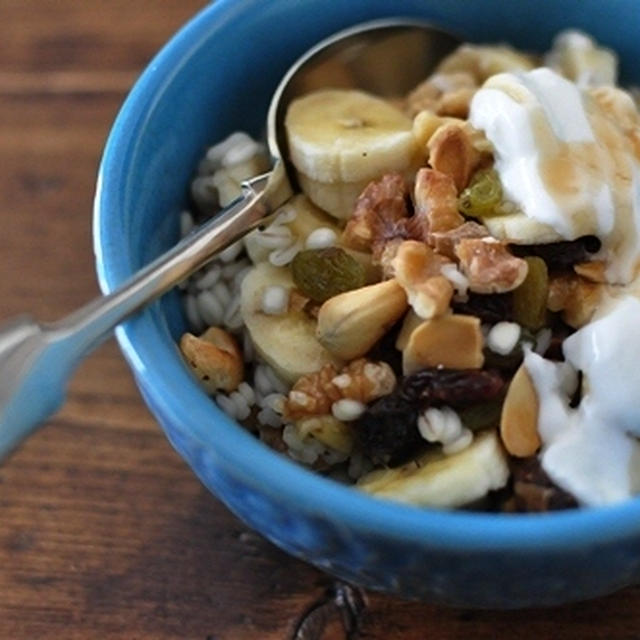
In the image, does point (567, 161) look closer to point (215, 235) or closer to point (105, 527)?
point (215, 235)

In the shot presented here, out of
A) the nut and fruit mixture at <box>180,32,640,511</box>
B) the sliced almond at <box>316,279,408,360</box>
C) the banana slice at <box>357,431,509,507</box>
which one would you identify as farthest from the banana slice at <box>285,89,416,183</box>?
the banana slice at <box>357,431,509,507</box>

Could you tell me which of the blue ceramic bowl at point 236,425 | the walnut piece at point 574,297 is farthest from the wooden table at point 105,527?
the walnut piece at point 574,297

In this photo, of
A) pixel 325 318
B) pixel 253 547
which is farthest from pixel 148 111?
pixel 253 547

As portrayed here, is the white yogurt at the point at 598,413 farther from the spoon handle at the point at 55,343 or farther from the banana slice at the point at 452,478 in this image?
the spoon handle at the point at 55,343

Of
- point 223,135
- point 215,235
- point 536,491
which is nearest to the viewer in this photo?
point 536,491

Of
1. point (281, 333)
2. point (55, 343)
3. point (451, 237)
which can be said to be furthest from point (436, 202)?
point (55, 343)

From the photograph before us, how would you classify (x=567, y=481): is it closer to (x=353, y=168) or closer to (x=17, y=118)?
(x=353, y=168)

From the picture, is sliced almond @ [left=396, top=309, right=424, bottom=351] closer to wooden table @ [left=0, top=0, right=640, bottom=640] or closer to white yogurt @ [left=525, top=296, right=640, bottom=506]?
white yogurt @ [left=525, top=296, right=640, bottom=506]
